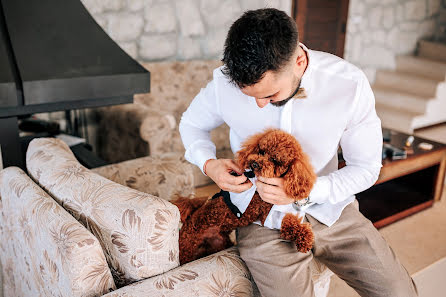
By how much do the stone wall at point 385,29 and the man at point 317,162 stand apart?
151 inches

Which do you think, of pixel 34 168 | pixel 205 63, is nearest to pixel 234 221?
pixel 34 168

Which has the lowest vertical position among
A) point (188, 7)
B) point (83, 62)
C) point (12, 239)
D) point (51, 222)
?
point (12, 239)

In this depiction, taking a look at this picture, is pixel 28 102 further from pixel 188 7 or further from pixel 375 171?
pixel 188 7

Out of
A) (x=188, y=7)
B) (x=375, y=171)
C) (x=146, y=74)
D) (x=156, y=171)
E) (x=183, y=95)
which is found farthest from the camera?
(x=188, y=7)

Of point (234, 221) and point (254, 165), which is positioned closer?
point (254, 165)

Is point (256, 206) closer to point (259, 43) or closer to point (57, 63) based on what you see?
point (259, 43)

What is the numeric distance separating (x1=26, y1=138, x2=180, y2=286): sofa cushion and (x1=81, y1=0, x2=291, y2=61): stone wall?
2.24 metres

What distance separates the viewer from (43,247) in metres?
1.04

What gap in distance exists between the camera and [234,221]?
4.00 feet

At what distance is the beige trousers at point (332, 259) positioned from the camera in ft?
3.62

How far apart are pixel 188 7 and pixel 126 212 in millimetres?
2801

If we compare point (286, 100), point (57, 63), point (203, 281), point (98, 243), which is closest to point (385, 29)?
point (57, 63)

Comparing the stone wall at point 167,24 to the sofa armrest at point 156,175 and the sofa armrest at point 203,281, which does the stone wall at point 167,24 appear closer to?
the sofa armrest at point 156,175

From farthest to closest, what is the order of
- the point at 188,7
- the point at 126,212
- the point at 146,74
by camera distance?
the point at 188,7 → the point at 146,74 → the point at 126,212
